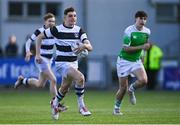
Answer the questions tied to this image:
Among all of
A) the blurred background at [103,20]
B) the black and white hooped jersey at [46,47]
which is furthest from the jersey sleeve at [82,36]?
the blurred background at [103,20]

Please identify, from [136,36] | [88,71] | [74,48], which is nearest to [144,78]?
[136,36]

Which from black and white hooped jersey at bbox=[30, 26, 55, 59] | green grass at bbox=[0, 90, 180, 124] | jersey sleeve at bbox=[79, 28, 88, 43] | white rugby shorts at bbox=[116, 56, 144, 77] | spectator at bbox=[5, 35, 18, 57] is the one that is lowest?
green grass at bbox=[0, 90, 180, 124]

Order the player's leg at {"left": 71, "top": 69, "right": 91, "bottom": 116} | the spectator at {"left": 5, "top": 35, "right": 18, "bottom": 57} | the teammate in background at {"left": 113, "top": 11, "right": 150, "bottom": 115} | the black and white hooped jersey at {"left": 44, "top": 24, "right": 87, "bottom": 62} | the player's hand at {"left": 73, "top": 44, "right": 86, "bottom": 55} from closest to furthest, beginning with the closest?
the player's hand at {"left": 73, "top": 44, "right": 86, "bottom": 55}, the player's leg at {"left": 71, "top": 69, "right": 91, "bottom": 116}, the black and white hooped jersey at {"left": 44, "top": 24, "right": 87, "bottom": 62}, the teammate in background at {"left": 113, "top": 11, "right": 150, "bottom": 115}, the spectator at {"left": 5, "top": 35, "right": 18, "bottom": 57}

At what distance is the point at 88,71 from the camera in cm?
3834

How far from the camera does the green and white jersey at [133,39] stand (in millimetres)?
20441

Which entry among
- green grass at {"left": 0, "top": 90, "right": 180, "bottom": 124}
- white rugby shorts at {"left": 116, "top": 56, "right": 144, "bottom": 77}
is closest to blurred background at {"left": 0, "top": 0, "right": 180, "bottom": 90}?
green grass at {"left": 0, "top": 90, "right": 180, "bottom": 124}

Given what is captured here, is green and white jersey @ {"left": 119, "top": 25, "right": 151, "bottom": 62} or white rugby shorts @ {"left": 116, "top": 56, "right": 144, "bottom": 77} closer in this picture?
green and white jersey @ {"left": 119, "top": 25, "right": 151, "bottom": 62}

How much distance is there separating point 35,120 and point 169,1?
27819mm

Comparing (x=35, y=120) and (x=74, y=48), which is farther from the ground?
(x=74, y=48)

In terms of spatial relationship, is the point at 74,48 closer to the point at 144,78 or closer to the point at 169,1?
the point at 144,78

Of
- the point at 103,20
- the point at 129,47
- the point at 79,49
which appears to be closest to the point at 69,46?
the point at 79,49

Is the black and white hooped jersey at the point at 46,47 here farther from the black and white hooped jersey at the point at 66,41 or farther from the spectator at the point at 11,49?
the spectator at the point at 11,49

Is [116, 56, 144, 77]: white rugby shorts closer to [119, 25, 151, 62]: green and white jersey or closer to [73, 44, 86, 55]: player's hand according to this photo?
[119, 25, 151, 62]: green and white jersey

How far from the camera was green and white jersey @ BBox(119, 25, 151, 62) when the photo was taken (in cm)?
2044
